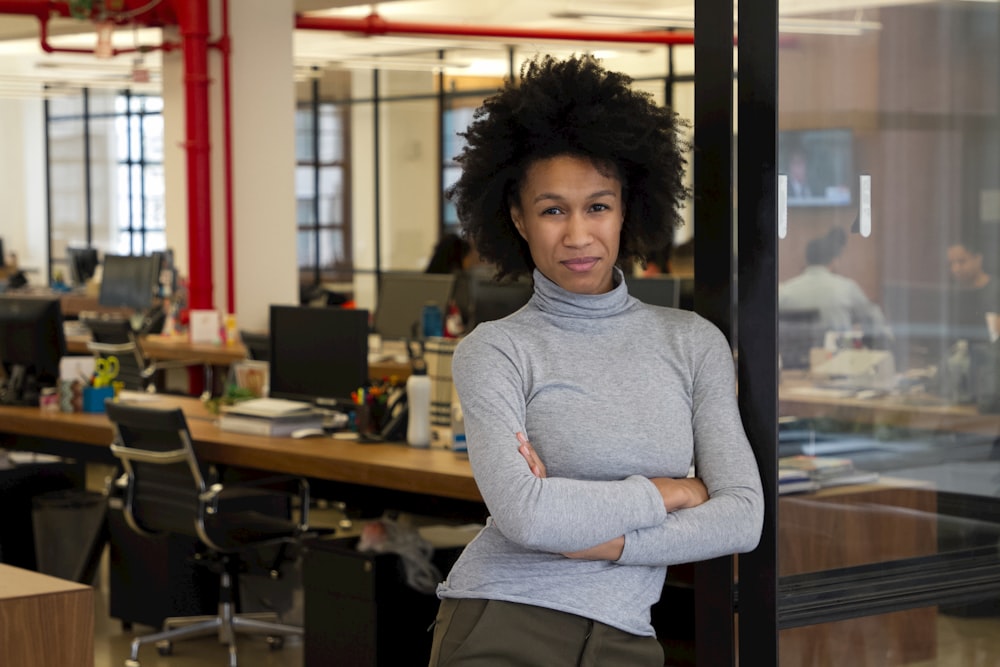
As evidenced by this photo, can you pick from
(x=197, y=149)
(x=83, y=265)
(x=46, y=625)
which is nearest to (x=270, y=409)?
(x=46, y=625)

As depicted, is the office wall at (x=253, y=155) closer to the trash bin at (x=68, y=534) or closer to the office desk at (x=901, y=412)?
the trash bin at (x=68, y=534)

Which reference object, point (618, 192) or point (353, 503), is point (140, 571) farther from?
point (618, 192)

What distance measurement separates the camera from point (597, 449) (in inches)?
83.6

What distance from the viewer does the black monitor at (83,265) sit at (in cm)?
1456

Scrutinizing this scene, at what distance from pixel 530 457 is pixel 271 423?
3.38 metres

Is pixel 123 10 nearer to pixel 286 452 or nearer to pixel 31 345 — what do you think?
pixel 31 345

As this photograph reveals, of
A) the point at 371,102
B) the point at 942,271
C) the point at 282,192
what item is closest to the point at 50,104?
the point at 371,102

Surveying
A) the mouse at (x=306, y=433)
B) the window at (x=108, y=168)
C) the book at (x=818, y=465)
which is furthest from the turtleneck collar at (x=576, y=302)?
the window at (x=108, y=168)

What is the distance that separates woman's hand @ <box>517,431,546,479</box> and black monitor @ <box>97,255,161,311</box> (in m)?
8.88

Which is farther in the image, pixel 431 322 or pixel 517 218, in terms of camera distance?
pixel 431 322

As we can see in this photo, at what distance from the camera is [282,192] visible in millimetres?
9234

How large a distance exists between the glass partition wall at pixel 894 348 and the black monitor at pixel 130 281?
28.3ft

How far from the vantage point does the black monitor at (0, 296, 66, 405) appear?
634 centimetres

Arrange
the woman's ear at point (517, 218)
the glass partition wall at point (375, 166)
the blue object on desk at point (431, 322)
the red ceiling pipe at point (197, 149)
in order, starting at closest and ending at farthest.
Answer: the woman's ear at point (517, 218), the blue object on desk at point (431, 322), the red ceiling pipe at point (197, 149), the glass partition wall at point (375, 166)
